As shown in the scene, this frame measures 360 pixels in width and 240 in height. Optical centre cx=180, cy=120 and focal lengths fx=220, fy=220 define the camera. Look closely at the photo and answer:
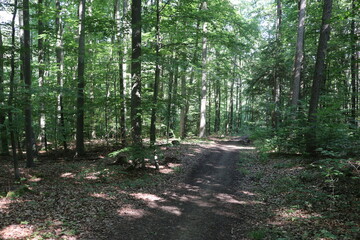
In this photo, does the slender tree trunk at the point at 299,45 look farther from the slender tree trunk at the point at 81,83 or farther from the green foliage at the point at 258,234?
the slender tree trunk at the point at 81,83

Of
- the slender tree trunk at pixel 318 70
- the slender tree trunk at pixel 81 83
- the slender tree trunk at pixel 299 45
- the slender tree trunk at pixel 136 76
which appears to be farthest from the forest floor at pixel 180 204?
the slender tree trunk at pixel 299 45

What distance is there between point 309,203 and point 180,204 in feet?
12.7

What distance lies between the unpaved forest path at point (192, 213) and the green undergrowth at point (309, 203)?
0.69 metres

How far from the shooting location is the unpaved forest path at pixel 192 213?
5555mm

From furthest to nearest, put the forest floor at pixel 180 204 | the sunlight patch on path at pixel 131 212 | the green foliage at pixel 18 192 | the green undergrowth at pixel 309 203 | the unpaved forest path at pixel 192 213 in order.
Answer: the green foliage at pixel 18 192 → the sunlight patch on path at pixel 131 212 → the unpaved forest path at pixel 192 213 → the forest floor at pixel 180 204 → the green undergrowth at pixel 309 203

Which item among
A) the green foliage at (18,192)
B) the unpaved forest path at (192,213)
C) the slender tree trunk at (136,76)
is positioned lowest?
the unpaved forest path at (192,213)

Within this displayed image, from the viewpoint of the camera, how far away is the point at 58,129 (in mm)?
13906

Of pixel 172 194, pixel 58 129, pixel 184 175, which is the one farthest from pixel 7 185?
pixel 184 175

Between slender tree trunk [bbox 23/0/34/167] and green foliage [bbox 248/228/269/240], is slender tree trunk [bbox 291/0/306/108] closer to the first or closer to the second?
green foliage [bbox 248/228/269/240]

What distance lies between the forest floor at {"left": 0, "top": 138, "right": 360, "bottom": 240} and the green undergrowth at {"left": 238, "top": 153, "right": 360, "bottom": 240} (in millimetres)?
21

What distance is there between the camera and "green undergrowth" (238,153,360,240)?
4.98m

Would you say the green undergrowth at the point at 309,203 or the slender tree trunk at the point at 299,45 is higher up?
the slender tree trunk at the point at 299,45

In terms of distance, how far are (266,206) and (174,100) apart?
5.96 m

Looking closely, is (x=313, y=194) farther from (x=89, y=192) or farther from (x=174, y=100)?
(x=89, y=192)
